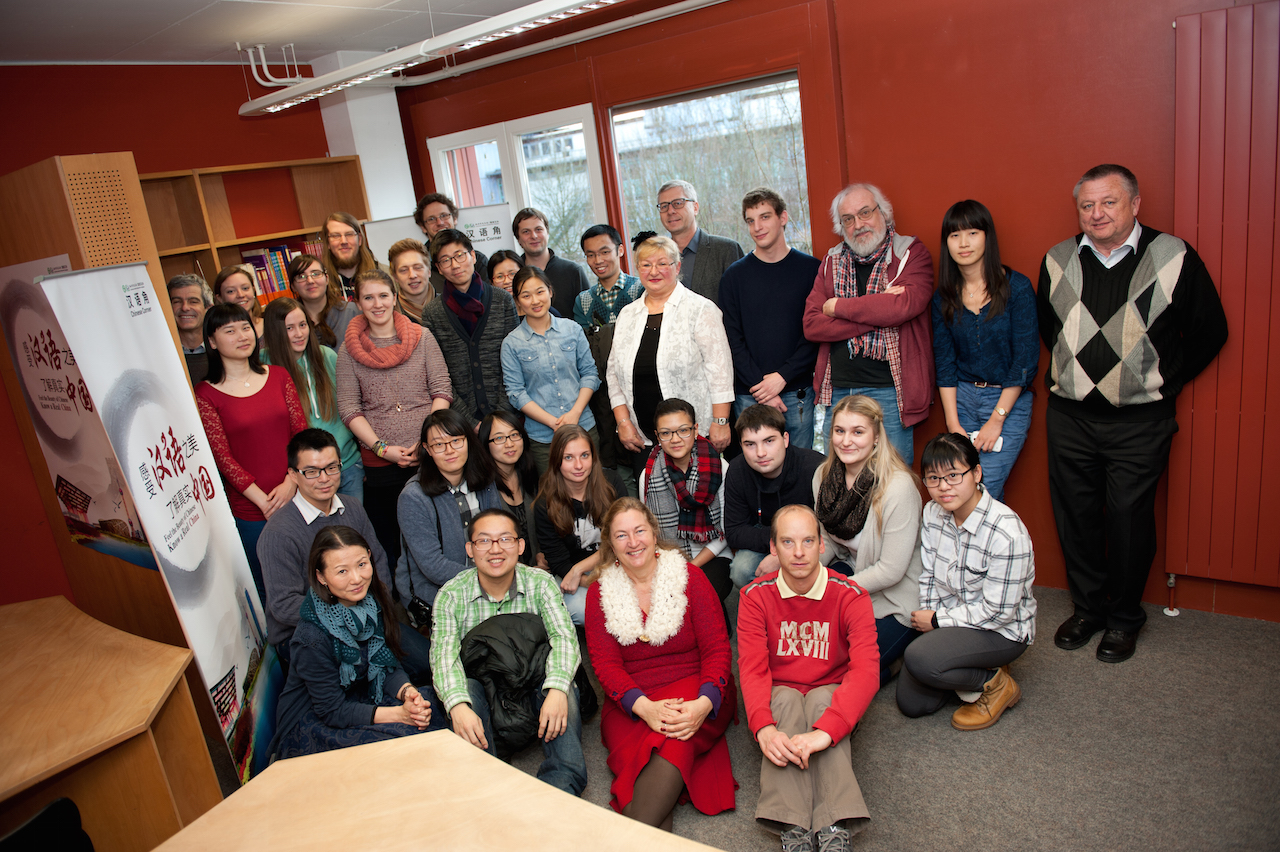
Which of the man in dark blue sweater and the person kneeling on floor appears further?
the man in dark blue sweater

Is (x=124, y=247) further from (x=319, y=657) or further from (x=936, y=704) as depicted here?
(x=936, y=704)

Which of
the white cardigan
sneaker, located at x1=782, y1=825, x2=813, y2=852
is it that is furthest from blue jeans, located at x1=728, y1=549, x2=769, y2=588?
sneaker, located at x1=782, y1=825, x2=813, y2=852

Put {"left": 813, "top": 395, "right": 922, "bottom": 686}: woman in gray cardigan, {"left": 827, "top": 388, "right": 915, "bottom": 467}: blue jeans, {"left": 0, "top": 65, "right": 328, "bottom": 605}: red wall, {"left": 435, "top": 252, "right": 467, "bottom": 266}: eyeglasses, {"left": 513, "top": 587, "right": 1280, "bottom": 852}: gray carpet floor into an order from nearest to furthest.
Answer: {"left": 513, "top": 587, "right": 1280, "bottom": 852}: gray carpet floor → {"left": 813, "top": 395, "right": 922, "bottom": 686}: woman in gray cardigan → {"left": 827, "top": 388, "right": 915, "bottom": 467}: blue jeans → {"left": 435, "top": 252, "right": 467, "bottom": 266}: eyeglasses → {"left": 0, "top": 65, "right": 328, "bottom": 605}: red wall

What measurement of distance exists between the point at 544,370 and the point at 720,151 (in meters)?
1.74

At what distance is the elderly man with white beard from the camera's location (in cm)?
340

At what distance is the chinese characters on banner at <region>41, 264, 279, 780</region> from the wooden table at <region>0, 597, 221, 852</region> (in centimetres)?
19

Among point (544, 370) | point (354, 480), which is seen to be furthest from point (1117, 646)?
point (354, 480)

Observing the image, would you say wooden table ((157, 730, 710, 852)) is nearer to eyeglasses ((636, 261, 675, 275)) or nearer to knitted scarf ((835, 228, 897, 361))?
eyeglasses ((636, 261, 675, 275))

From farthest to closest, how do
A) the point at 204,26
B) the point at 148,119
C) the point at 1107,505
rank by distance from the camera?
the point at 148,119 → the point at 204,26 → the point at 1107,505

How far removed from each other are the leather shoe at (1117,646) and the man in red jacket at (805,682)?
1.16m

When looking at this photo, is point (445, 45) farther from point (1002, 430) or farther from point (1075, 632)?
point (1075, 632)

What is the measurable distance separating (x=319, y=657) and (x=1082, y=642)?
2867 mm

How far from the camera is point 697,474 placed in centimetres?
343

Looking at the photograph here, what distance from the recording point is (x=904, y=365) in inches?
137
